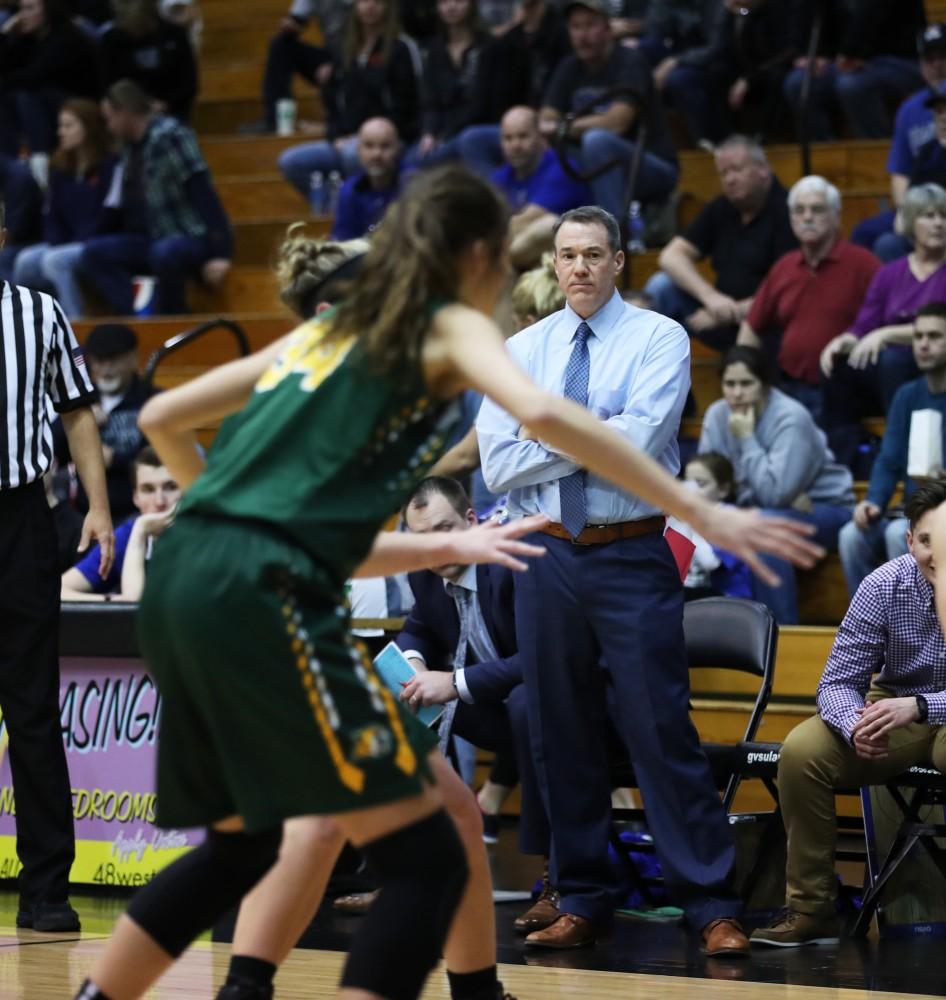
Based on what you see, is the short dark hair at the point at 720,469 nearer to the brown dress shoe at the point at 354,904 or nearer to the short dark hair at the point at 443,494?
the short dark hair at the point at 443,494

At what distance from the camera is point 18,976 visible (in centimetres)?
410

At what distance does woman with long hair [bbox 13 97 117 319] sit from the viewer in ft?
33.2

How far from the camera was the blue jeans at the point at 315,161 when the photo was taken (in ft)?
33.3

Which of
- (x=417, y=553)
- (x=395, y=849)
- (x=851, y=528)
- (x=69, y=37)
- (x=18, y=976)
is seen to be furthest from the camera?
(x=69, y=37)

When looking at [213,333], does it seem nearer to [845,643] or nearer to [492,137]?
[492,137]

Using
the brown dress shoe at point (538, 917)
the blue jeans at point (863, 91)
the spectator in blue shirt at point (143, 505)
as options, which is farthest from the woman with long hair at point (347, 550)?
the blue jeans at point (863, 91)

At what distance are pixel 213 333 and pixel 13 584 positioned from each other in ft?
16.4

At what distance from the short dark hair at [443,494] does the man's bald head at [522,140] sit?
3.53 m

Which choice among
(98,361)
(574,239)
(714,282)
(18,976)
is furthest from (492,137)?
(18,976)

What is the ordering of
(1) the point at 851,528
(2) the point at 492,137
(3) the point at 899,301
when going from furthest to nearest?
(2) the point at 492,137, (3) the point at 899,301, (1) the point at 851,528

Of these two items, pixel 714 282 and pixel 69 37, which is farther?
pixel 69 37

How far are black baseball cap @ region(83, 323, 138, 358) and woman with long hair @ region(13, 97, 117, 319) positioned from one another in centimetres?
225

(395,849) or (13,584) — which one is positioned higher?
(395,849)

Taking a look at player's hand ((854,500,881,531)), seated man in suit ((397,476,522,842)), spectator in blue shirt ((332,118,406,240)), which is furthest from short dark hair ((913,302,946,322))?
spectator in blue shirt ((332,118,406,240))
